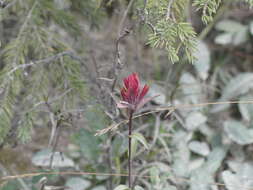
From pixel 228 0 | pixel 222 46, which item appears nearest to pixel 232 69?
pixel 222 46

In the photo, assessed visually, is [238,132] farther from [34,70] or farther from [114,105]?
[34,70]

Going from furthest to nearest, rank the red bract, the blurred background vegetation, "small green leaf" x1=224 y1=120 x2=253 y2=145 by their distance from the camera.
Answer: "small green leaf" x1=224 y1=120 x2=253 y2=145 → the blurred background vegetation → the red bract

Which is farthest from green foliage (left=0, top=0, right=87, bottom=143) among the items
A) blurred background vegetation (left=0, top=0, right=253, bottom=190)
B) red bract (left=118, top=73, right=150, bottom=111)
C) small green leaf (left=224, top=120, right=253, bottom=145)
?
small green leaf (left=224, top=120, right=253, bottom=145)

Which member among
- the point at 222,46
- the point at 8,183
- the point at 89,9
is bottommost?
the point at 8,183

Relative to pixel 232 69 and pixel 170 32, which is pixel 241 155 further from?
pixel 170 32

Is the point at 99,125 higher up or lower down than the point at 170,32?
lower down

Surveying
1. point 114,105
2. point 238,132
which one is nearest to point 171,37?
point 114,105

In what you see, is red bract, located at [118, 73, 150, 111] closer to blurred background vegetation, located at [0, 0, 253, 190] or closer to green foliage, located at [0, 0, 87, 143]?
blurred background vegetation, located at [0, 0, 253, 190]

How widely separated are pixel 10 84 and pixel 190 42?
759 mm

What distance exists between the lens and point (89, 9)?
1.75 metres

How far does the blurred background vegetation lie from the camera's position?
4.71ft

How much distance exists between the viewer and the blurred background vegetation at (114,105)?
1.44 m

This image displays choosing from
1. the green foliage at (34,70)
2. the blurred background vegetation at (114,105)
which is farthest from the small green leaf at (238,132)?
the green foliage at (34,70)

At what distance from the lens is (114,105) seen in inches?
58.1
